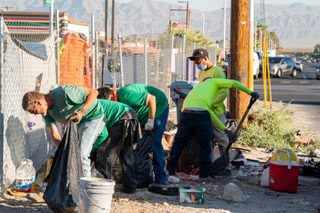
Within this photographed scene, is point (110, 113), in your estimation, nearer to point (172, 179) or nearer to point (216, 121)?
point (172, 179)

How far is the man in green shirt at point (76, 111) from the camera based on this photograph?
7957 millimetres

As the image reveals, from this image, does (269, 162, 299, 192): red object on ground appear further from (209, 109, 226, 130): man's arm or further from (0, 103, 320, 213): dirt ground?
(209, 109, 226, 130): man's arm

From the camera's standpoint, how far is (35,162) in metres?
10.0

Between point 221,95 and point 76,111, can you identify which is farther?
point 221,95

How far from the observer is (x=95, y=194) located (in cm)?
739

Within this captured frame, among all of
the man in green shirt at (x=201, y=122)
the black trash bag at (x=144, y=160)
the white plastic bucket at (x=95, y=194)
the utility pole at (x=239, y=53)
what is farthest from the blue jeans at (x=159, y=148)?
the utility pole at (x=239, y=53)

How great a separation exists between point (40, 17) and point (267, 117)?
2807cm

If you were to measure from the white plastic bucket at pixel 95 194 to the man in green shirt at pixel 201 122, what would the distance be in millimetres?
3172

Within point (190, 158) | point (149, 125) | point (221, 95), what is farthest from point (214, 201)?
point (221, 95)

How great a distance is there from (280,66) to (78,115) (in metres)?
46.6

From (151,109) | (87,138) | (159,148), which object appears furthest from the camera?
(159,148)

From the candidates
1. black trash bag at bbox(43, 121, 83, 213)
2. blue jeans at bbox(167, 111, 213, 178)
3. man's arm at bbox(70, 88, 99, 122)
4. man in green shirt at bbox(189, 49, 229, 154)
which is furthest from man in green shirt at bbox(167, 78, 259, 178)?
black trash bag at bbox(43, 121, 83, 213)

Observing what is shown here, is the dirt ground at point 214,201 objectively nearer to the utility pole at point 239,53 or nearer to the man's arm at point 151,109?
the man's arm at point 151,109

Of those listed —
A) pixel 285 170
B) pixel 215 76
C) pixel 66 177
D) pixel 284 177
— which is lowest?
pixel 284 177
